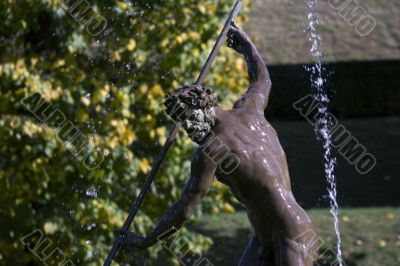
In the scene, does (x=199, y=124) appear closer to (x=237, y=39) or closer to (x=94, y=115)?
(x=237, y=39)

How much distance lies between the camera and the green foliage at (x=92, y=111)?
711cm

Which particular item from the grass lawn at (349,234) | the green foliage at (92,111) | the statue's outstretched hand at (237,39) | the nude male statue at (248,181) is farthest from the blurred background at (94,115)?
the nude male statue at (248,181)

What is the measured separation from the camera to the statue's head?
4.18 meters

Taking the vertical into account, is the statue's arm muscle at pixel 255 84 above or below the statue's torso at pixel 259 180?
above

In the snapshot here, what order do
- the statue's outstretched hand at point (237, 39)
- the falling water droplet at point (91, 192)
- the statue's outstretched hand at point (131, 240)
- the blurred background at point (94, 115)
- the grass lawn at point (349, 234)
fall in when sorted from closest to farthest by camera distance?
the statue's outstretched hand at point (131, 240) → the statue's outstretched hand at point (237, 39) → the blurred background at point (94, 115) → the falling water droplet at point (91, 192) → the grass lawn at point (349, 234)

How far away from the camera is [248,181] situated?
4.19m

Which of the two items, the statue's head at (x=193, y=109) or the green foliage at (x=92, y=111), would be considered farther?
the green foliage at (x=92, y=111)

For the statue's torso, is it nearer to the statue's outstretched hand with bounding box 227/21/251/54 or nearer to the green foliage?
the statue's outstretched hand with bounding box 227/21/251/54

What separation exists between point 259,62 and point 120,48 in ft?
8.77

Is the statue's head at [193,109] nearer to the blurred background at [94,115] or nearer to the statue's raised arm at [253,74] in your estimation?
the statue's raised arm at [253,74]

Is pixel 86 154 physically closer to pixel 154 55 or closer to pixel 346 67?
pixel 154 55

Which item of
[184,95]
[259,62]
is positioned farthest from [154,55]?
[184,95]

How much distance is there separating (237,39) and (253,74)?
0.25 m

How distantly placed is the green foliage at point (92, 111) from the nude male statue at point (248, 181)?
2.87 metres
